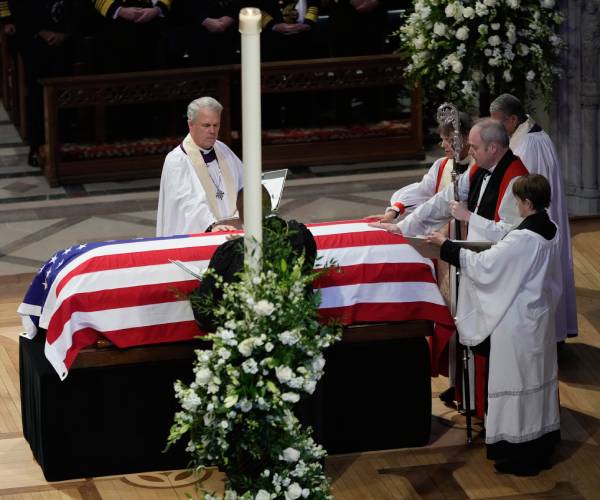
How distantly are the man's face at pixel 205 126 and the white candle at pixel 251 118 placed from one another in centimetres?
329

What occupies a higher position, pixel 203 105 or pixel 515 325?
pixel 203 105

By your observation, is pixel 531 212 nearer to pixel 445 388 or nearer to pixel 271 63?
pixel 445 388

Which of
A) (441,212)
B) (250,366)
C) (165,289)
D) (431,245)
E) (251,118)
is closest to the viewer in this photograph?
(251,118)

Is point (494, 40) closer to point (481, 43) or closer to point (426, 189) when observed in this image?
point (481, 43)

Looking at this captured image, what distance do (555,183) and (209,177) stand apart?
1903 mm

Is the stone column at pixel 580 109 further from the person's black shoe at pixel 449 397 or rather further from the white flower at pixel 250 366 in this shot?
the white flower at pixel 250 366

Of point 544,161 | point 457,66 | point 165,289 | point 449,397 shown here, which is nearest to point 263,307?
point 165,289

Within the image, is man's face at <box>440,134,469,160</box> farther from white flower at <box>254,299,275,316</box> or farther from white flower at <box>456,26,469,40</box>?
white flower at <box>254,299,275,316</box>

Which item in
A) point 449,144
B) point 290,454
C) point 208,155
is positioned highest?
point 449,144

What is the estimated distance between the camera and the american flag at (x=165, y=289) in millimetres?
6160

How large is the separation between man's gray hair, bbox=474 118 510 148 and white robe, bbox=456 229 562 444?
1.75 feet

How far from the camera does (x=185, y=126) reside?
12031 millimetres

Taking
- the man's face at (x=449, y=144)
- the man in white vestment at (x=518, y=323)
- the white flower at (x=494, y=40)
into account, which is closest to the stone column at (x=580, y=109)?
the white flower at (x=494, y=40)

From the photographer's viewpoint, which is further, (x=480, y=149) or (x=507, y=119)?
(x=507, y=119)
